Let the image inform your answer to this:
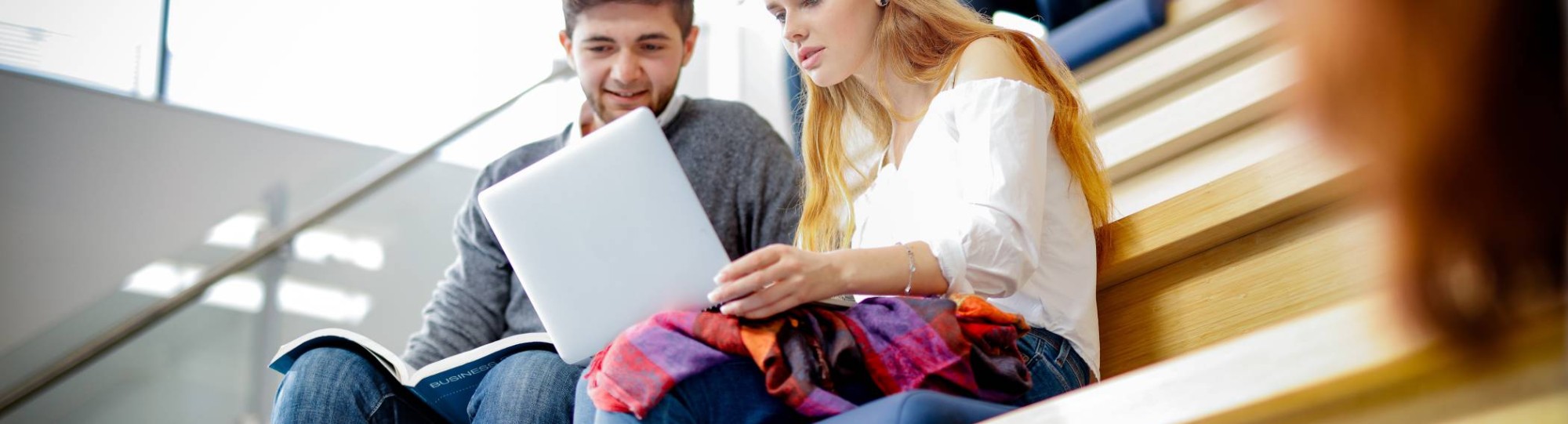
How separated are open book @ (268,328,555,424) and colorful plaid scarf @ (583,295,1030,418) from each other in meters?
0.34

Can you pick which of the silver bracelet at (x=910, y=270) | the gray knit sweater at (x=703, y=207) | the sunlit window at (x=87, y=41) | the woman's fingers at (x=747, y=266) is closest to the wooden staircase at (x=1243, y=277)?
the silver bracelet at (x=910, y=270)

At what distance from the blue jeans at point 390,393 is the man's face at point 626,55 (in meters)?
0.58

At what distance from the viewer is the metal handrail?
89.4 inches

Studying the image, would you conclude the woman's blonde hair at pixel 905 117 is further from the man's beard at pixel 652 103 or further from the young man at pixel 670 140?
the man's beard at pixel 652 103

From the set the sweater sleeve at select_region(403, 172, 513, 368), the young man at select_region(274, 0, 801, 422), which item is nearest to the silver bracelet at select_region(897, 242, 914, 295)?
the young man at select_region(274, 0, 801, 422)

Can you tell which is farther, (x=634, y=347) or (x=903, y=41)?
(x=903, y=41)

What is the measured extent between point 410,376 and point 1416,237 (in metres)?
1.19

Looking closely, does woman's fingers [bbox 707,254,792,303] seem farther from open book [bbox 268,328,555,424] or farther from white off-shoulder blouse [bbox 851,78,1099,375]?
open book [bbox 268,328,555,424]

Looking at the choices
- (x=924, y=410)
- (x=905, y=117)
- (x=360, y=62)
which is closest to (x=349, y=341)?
(x=905, y=117)

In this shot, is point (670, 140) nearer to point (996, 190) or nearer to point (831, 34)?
point (831, 34)

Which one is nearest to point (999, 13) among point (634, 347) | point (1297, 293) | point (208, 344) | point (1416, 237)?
point (1297, 293)

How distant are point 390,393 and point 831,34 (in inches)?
24.4

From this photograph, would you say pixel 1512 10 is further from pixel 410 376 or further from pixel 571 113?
pixel 571 113

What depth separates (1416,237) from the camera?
0.36 m
